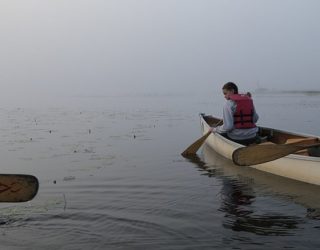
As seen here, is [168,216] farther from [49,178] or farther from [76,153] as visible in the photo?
[76,153]

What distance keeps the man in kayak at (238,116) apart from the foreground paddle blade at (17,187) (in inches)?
264

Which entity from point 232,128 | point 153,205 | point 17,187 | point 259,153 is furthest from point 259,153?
point 17,187

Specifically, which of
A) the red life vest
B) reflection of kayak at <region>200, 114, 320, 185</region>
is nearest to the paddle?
reflection of kayak at <region>200, 114, 320, 185</region>

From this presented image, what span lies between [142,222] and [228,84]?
5.22 m

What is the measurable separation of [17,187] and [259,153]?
471cm

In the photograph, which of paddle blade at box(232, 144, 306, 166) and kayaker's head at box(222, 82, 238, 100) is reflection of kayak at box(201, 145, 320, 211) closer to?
paddle blade at box(232, 144, 306, 166)

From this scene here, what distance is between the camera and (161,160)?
13.1m

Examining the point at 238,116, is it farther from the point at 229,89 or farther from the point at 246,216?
the point at 246,216

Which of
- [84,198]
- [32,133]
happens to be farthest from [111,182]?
[32,133]

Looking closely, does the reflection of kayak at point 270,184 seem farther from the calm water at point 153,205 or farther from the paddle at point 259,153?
the paddle at point 259,153

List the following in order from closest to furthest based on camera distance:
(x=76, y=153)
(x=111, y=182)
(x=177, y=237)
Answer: (x=177, y=237), (x=111, y=182), (x=76, y=153)

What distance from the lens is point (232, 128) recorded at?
458 inches

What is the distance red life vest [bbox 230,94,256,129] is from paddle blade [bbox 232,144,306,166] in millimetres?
2556

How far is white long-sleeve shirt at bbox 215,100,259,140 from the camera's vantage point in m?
11.3
